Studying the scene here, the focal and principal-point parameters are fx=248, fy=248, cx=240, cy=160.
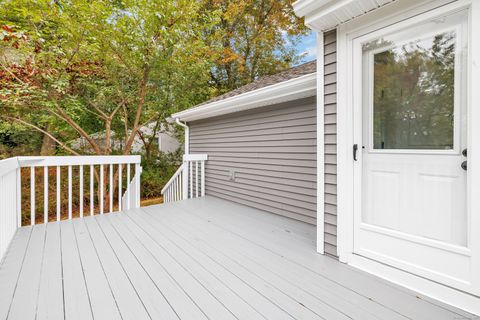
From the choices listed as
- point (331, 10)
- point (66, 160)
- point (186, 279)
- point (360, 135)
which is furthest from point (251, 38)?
point (186, 279)

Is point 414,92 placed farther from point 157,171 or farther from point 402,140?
point 157,171

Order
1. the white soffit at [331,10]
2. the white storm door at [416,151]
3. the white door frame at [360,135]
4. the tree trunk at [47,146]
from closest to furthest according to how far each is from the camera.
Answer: the white door frame at [360,135] < the white storm door at [416,151] < the white soffit at [331,10] < the tree trunk at [47,146]

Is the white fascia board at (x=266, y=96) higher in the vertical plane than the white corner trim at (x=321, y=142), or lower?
higher

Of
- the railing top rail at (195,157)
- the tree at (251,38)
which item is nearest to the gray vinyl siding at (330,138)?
the railing top rail at (195,157)

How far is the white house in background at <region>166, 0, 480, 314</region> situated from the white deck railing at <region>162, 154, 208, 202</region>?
3483mm

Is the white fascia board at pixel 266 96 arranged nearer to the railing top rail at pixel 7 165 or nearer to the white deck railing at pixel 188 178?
the white deck railing at pixel 188 178

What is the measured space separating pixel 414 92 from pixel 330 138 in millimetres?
765

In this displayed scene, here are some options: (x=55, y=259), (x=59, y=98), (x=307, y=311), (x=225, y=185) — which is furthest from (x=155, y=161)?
(x=307, y=311)

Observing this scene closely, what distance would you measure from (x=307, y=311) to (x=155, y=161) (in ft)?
31.0

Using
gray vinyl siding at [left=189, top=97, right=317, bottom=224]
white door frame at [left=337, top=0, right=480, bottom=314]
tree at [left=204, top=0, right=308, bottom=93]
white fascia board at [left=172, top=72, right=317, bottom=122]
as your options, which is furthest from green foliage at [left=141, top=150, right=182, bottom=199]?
white door frame at [left=337, top=0, right=480, bottom=314]

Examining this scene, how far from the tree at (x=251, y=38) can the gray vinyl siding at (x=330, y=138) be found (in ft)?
28.4

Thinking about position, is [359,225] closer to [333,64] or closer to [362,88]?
[362,88]

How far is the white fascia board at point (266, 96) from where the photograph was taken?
324cm

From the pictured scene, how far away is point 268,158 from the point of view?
14.4 feet
